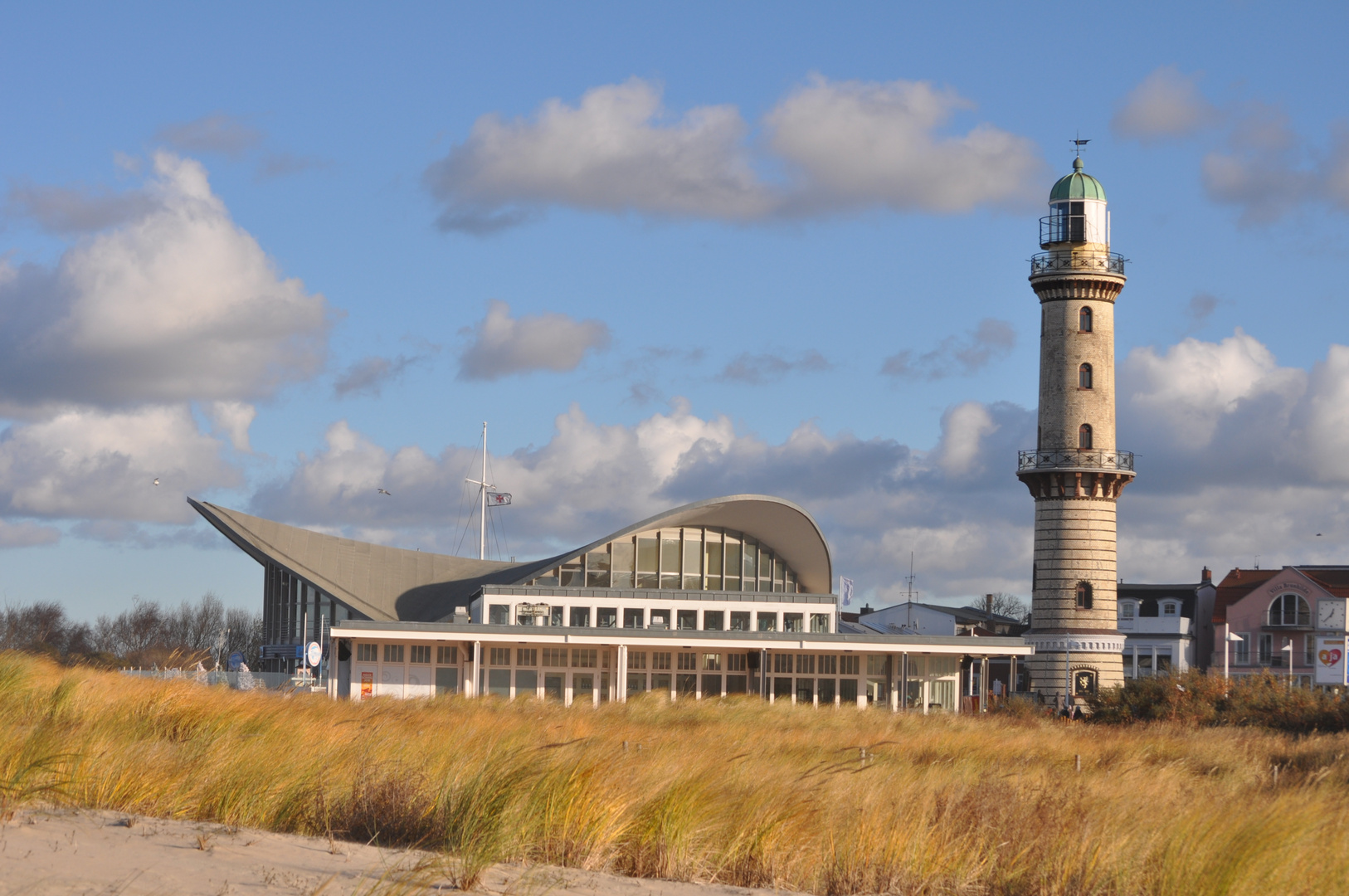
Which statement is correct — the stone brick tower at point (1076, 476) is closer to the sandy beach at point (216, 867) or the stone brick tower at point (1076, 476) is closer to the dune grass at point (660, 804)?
the dune grass at point (660, 804)

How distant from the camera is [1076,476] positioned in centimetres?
4919

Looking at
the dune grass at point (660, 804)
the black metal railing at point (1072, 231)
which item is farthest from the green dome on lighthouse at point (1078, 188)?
the dune grass at point (660, 804)

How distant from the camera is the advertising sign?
62.9 meters

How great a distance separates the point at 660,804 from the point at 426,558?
4894 centimetres

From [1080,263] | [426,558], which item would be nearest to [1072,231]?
[1080,263]

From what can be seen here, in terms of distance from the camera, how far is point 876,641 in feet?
140

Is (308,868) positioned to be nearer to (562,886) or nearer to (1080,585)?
(562,886)

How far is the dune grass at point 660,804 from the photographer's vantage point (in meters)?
9.79

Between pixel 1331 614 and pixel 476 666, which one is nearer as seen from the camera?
pixel 476 666

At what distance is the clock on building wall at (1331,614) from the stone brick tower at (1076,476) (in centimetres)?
2144

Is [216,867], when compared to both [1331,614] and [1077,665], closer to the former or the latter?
[1077,665]

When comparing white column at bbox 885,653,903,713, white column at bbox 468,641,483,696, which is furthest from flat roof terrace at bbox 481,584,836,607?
white column at bbox 468,641,483,696

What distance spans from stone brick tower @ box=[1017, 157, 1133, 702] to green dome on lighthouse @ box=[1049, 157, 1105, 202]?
1621 millimetres

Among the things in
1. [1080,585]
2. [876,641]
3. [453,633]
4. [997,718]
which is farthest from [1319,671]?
[453,633]
